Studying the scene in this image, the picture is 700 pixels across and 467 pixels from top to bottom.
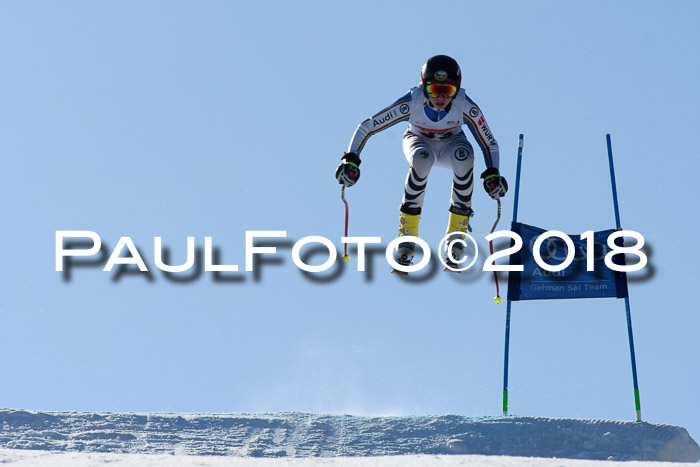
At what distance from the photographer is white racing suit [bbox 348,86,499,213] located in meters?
12.4

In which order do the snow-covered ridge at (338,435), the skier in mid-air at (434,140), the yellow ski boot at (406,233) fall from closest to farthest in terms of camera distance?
the snow-covered ridge at (338,435)
the skier in mid-air at (434,140)
the yellow ski boot at (406,233)

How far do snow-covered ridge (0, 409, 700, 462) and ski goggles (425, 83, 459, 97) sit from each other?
3.66 m

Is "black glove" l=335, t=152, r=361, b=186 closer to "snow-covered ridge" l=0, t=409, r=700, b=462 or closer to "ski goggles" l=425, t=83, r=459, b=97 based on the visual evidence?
"ski goggles" l=425, t=83, r=459, b=97

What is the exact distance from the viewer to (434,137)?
41.2 feet

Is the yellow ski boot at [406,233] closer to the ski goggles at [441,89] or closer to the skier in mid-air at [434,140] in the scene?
the skier in mid-air at [434,140]

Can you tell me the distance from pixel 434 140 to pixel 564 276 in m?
2.44

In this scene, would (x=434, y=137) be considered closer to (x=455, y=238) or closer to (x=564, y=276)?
(x=455, y=238)

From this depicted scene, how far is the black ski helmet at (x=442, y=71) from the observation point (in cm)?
1206

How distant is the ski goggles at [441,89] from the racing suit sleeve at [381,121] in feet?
1.45

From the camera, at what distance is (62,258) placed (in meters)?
13.3

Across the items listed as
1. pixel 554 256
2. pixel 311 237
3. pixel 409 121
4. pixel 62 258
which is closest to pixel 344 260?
pixel 311 237

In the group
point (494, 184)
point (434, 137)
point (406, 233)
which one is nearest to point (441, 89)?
point (434, 137)

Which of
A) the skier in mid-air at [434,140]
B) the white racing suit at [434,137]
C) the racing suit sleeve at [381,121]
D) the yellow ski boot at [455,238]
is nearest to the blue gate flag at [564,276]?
the yellow ski boot at [455,238]

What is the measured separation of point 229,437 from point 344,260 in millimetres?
2531
